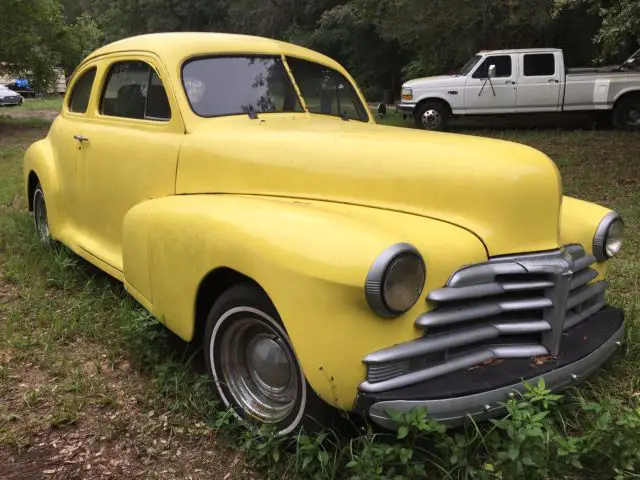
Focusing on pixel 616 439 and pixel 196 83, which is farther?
pixel 196 83

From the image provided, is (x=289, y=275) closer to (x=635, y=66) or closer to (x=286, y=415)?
(x=286, y=415)

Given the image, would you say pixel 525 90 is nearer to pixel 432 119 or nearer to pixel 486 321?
pixel 432 119

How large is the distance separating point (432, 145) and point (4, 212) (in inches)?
216

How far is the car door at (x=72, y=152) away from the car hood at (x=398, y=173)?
1448mm

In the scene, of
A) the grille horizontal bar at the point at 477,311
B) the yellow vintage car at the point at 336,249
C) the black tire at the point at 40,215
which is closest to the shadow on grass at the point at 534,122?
the black tire at the point at 40,215

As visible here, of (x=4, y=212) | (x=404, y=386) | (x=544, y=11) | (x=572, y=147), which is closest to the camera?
(x=404, y=386)

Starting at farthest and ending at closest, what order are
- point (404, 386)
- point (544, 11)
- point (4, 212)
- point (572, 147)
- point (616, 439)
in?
1. point (544, 11)
2. point (572, 147)
3. point (4, 212)
4. point (616, 439)
5. point (404, 386)

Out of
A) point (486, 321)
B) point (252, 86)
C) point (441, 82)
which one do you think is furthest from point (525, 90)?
point (486, 321)

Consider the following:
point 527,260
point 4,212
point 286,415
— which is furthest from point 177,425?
point 4,212

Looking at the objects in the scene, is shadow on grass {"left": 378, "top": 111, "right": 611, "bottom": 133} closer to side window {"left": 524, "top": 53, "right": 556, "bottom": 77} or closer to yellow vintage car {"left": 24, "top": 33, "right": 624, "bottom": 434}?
side window {"left": 524, "top": 53, "right": 556, "bottom": 77}

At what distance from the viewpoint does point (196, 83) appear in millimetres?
3484

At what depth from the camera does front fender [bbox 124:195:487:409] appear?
6.99ft

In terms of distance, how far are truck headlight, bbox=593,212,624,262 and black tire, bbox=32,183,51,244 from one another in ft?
14.0

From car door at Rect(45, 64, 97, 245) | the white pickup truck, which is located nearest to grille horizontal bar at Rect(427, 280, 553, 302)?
car door at Rect(45, 64, 97, 245)
